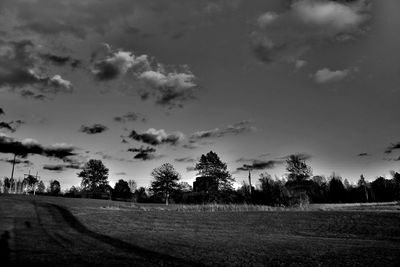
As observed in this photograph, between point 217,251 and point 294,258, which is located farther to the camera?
point 217,251

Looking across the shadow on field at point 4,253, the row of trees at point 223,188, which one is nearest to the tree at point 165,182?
the row of trees at point 223,188

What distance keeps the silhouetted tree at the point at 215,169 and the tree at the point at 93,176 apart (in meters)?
41.0

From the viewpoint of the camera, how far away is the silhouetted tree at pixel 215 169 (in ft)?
237

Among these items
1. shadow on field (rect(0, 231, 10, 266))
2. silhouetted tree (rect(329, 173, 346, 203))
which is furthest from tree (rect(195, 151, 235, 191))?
shadow on field (rect(0, 231, 10, 266))

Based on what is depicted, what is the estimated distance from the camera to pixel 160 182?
76.8 metres

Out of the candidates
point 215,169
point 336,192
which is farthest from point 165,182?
point 336,192

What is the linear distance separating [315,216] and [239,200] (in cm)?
3779

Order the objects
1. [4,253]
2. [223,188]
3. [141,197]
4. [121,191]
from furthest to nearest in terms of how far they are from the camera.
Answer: [121,191] → [141,197] → [223,188] → [4,253]

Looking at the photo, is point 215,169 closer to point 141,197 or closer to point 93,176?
point 141,197

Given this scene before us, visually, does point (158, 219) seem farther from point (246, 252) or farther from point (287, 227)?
point (246, 252)

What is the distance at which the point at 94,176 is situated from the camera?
101812 millimetres

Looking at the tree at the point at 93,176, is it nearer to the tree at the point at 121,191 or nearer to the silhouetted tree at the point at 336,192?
the tree at the point at 121,191

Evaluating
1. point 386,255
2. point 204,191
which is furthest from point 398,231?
point 204,191

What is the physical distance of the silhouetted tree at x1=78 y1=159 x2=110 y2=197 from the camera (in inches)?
3984
